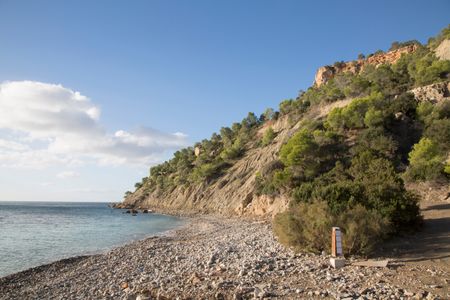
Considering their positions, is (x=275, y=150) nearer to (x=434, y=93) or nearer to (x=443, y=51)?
(x=434, y=93)

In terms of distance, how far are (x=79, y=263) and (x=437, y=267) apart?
56.6ft

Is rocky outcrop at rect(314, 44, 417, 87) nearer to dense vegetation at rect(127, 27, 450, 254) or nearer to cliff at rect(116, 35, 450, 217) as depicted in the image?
cliff at rect(116, 35, 450, 217)

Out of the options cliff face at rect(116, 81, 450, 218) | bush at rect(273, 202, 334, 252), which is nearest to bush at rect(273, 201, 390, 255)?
bush at rect(273, 202, 334, 252)

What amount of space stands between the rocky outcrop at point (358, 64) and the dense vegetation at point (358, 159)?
614 cm

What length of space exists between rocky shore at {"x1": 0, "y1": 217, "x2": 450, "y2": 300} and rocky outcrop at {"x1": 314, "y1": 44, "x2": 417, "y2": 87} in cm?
8050

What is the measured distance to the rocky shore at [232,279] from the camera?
8.98m

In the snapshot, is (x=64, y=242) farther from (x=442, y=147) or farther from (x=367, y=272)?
(x=442, y=147)

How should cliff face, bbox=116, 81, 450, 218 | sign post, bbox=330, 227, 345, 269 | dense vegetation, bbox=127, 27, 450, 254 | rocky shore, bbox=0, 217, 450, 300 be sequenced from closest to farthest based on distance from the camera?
rocky shore, bbox=0, 217, 450, 300 → sign post, bbox=330, 227, 345, 269 → dense vegetation, bbox=127, 27, 450, 254 → cliff face, bbox=116, 81, 450, 218

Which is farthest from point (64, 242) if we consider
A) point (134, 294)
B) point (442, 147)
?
point (442, 147)

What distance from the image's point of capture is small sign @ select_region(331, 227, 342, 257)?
11977 millimetres

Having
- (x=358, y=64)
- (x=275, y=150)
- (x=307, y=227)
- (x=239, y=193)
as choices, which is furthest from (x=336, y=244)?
(x=358, y=64)

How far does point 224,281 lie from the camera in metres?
10.5

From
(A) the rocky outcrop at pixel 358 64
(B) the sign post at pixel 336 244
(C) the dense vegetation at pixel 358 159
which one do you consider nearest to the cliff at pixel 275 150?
(A) the rocky outcrop at pixel 358 64

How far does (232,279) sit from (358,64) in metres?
95.6
